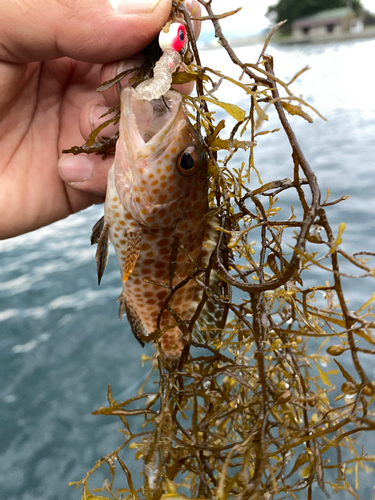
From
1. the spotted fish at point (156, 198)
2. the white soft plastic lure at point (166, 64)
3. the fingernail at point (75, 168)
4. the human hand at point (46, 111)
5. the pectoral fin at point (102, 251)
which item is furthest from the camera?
the fingernail at point (75, 168)

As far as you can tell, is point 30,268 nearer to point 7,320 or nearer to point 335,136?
point 7,320

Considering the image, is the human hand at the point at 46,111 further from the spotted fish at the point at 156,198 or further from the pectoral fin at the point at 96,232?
the pectoral fin at the point at 96,232

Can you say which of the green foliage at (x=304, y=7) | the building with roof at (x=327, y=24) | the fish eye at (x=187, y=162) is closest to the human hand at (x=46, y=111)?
the fish eye at (x=187, y=162)

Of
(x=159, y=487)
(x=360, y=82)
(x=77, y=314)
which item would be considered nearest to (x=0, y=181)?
(x=159, y=487)

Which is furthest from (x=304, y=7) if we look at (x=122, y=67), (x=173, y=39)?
(x=173, y=39)

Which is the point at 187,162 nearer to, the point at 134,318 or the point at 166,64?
the point at 166,64

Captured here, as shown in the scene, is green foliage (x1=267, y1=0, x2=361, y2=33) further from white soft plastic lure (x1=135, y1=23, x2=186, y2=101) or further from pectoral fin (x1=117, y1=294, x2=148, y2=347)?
white soft plastic lure (x1=135, y1=23, x2=186, y2=101)
